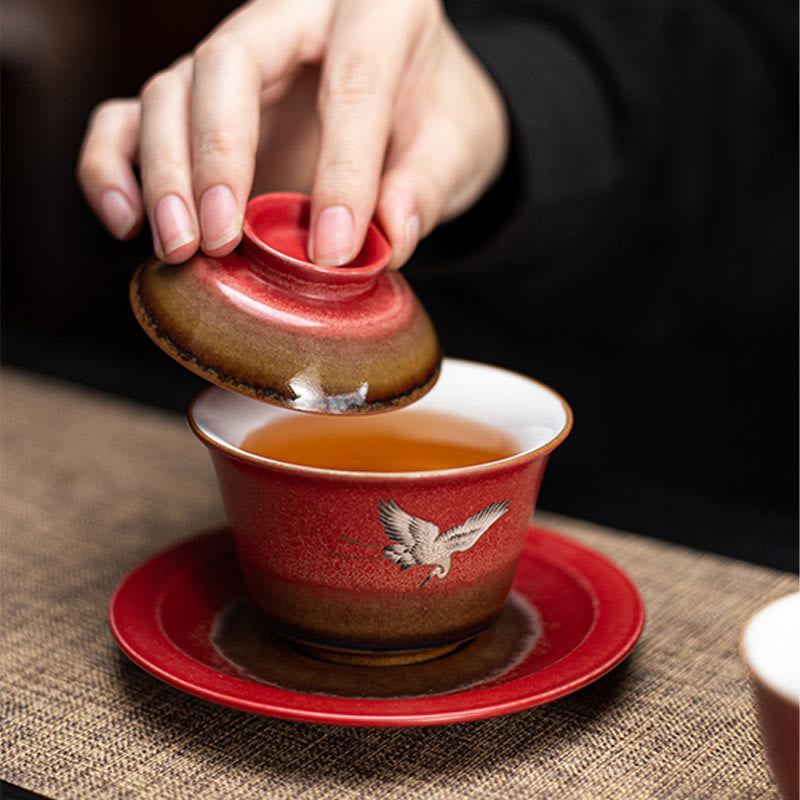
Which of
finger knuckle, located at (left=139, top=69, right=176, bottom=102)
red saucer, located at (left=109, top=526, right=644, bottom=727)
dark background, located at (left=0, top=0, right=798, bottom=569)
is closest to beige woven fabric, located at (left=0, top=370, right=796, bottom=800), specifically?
red saucer, located at (left=109, top=526, right=644, bottom=727)

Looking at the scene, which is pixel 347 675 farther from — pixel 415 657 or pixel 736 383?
pixel 736 383

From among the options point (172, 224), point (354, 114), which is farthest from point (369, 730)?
point (354, 114)

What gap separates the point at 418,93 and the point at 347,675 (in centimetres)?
56

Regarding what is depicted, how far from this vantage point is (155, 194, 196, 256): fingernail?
58 cm

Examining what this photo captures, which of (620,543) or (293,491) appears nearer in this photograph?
(293,491)

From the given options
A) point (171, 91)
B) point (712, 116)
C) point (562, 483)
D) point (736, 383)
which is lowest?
point (736, 383)

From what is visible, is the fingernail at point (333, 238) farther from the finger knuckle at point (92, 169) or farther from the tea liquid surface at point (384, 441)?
the finger knuckle at point (92, 169)

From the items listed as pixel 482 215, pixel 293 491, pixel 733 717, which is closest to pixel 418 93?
pixel 482 215

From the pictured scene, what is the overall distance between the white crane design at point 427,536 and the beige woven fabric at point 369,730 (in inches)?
3.6

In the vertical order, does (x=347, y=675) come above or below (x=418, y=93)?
below

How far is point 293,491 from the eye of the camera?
530 millimetres

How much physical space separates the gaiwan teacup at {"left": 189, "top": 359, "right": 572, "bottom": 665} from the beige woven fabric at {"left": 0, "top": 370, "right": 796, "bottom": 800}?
6 centimetres

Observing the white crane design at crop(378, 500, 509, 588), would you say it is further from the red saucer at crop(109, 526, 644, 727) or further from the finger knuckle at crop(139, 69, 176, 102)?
the finger knuckle at crop(139, 69, 176, 102)

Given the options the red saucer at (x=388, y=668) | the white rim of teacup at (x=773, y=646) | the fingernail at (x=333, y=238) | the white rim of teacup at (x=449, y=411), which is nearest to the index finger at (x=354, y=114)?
the fingernail at (x=333, y=238)
